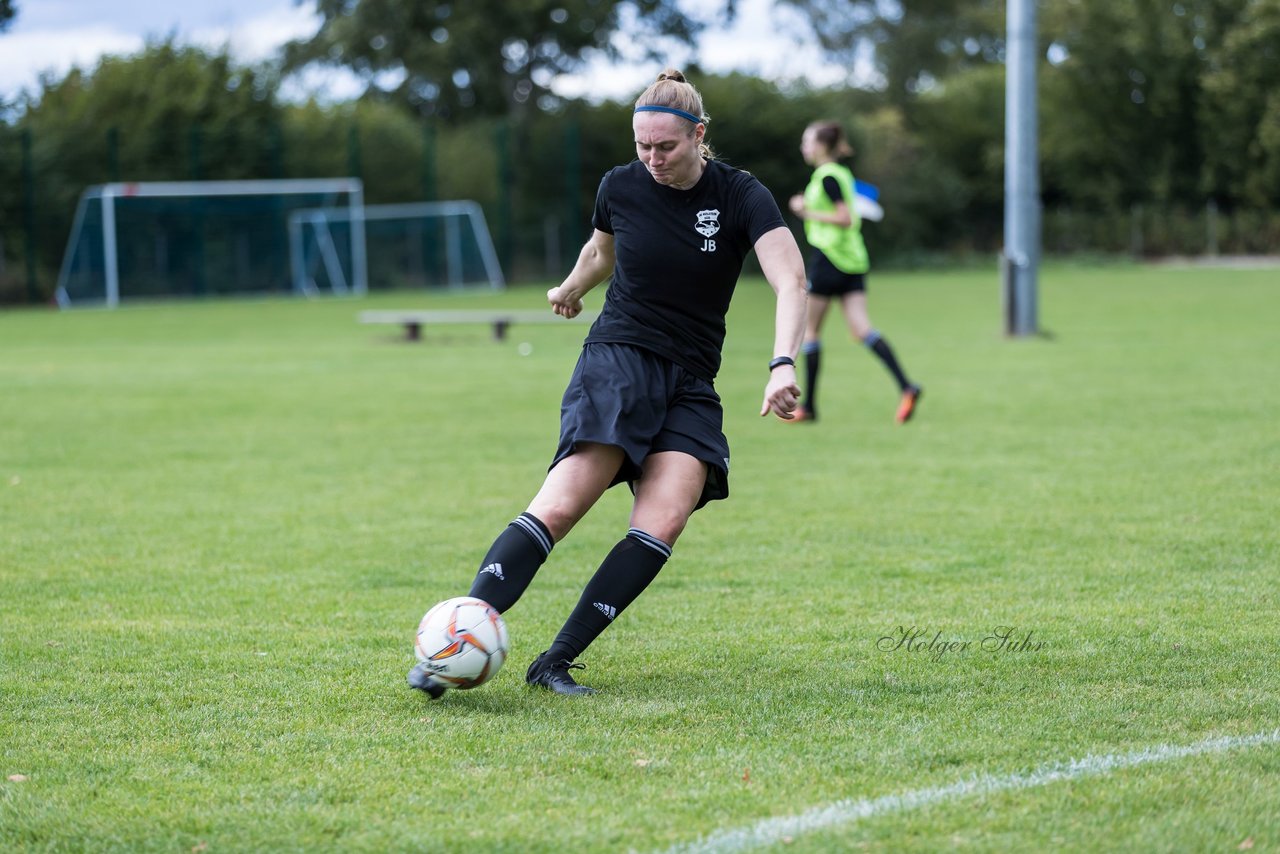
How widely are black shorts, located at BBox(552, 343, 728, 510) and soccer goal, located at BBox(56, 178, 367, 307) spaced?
27.4 metres

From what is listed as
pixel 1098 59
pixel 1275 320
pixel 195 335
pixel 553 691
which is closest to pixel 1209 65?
pixel 1098 59

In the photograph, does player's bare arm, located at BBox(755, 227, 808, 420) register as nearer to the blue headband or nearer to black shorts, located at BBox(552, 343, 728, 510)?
black shorts, located at BBox(552, 343, 728, 510)

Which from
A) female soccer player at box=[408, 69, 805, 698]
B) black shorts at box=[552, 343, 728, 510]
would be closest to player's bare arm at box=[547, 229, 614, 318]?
female soccer player at box=[408, 69, 805, 698]

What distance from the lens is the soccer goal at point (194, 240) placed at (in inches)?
1199

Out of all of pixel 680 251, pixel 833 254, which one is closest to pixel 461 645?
pixel 680 251

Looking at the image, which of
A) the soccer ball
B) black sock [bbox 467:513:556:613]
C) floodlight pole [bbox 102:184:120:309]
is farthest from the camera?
floodlight pole [bbox 102:184:120:309]

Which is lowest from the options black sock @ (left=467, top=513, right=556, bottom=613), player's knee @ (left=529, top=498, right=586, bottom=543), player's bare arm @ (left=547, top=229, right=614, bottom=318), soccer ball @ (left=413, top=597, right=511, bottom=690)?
soccer ball @ (left=413, top=597, right=511, bottom=690)

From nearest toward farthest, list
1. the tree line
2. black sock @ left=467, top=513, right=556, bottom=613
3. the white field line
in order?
the white field line → black sock @ left=467, top=513, right=556, bottom=613 → the tree line

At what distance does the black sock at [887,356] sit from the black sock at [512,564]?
6879 millimetres

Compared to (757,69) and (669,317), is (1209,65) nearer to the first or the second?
(757,69)

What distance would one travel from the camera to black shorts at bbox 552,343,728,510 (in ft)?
14.9

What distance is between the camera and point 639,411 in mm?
4570

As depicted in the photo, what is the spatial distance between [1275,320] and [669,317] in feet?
57.7

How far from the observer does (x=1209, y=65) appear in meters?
48.8
